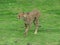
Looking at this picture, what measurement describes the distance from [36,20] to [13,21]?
2.22m

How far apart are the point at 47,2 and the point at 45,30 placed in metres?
6.34

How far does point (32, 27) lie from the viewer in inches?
530

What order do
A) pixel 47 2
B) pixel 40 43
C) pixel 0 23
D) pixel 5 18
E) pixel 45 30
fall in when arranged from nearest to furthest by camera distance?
pixel 40 43 < pixel 45 30 < pixel 0 23 < pixel 5 18 < pixel 47 2

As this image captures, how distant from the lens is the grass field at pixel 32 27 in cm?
1139

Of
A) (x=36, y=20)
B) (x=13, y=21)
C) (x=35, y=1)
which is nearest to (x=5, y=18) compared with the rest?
(x=13, y=21)

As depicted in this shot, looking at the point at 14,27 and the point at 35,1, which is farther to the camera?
the point at 35,1

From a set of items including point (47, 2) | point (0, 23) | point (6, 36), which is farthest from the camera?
point (47, 2)

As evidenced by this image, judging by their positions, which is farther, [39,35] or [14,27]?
[14,27]

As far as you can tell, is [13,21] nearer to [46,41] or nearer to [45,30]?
[45,30]

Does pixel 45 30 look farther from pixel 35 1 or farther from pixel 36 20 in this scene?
pixel 35 1

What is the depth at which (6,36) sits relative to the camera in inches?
472

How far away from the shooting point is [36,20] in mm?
12719

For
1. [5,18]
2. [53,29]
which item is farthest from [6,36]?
[5,18]

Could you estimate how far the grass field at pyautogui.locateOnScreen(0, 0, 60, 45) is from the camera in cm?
1139
